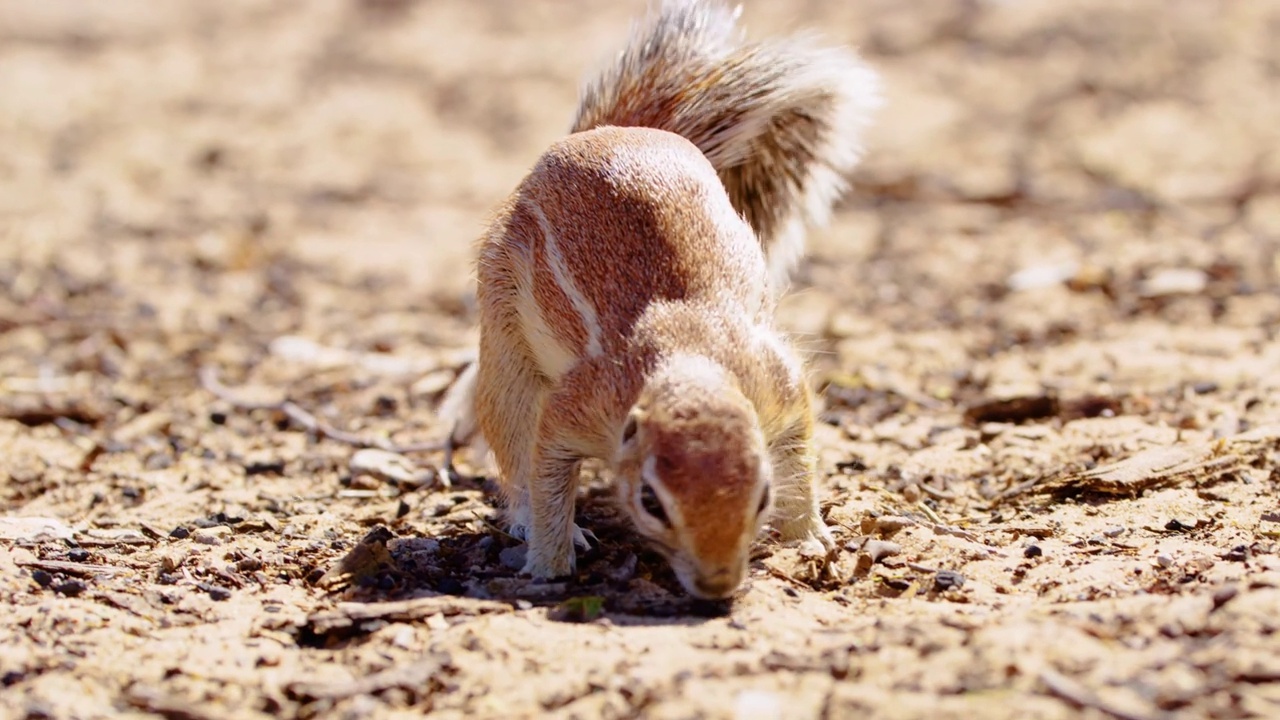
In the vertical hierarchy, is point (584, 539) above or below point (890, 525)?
below

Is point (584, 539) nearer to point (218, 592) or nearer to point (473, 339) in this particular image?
point (218, 592)

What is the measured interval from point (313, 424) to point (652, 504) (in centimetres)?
275

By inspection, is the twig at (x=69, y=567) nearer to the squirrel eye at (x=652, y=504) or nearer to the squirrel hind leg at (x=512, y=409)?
the squirrel hind leg at (x=512, y=409)

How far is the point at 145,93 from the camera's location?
11.8 meters

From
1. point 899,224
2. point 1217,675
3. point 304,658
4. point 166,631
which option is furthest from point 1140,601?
point 899,224

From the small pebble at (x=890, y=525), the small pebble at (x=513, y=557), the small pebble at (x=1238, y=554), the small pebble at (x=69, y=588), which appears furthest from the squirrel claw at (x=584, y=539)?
the small pebble at (x=1238, y=554)

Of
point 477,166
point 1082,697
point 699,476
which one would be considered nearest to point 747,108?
point 699,476

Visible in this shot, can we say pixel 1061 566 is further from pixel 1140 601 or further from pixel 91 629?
pixel 91 629

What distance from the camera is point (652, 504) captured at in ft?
12.4

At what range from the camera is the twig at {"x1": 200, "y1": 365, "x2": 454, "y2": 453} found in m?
5.73

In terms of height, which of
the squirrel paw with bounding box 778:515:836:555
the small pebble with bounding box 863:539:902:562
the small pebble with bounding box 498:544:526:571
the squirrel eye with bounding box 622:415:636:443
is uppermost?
the squirrel eye with bounding box 622:415:636:443

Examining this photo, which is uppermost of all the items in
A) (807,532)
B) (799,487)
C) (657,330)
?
(657,330)

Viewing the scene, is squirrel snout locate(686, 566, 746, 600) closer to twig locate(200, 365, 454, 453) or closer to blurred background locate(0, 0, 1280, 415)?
twig locate(200, 365, 454, 453)

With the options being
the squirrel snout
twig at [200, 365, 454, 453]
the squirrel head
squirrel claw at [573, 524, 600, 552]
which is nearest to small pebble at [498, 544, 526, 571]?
squirrel claw at [573, 524, 600, 552]
